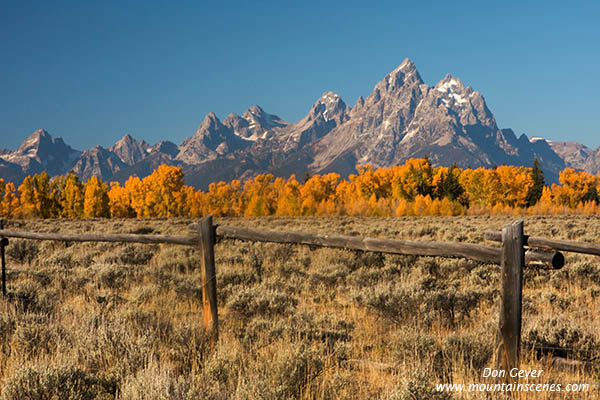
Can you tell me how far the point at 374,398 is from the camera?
3723mm

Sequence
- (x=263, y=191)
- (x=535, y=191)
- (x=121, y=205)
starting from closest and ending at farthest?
(x=535, y=191), (x=121, y=205), (x=263, y=191)

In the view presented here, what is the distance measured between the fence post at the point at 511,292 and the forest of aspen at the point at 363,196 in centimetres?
6117

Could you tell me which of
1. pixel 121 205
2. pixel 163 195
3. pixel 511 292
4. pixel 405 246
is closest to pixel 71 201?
pixel 121 205

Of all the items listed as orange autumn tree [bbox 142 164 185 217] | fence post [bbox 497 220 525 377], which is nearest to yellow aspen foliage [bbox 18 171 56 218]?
orange autumn tree [bbox 142 164 185 217]

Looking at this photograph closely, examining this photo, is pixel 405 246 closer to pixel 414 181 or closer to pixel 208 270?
pixel 208 270

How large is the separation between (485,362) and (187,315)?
4.60 m

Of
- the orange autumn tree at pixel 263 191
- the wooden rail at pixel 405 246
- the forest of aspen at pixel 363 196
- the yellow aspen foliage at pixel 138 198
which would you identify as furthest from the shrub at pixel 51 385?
the orange autumn tree at pixel 263 191

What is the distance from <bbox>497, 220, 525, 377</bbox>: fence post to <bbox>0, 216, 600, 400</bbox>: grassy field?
36cm

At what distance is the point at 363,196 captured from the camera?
282ft

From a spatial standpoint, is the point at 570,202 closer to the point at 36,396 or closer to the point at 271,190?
the point at 271,190

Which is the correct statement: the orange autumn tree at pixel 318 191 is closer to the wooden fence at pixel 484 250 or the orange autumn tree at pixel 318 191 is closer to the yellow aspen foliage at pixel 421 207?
the yellow aspen foliage at pixel 421 207

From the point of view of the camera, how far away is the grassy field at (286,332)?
3.48m

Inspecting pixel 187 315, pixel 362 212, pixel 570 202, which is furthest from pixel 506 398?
pixel 570 202

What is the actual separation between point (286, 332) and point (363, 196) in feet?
269
